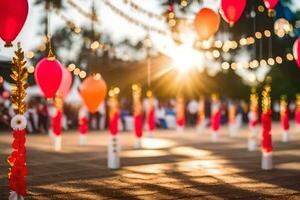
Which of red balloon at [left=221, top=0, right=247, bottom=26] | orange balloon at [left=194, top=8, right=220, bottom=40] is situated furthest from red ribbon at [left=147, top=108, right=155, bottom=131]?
red balloon at [left=221, top=0, right=247, bottom=26]

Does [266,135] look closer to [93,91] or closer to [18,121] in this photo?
[93,91]

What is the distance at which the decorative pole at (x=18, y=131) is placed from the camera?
23.8 ft

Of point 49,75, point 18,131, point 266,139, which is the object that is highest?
point 49,75

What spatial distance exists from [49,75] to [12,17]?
277 cm

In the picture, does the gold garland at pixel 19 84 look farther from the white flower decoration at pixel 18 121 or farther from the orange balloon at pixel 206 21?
the orange balloon at pixel 206 21

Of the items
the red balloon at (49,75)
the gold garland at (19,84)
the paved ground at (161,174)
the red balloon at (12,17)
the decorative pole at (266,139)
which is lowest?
the paved ground at (161,174)

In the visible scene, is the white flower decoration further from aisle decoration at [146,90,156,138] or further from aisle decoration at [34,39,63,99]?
aisle decoration at [146,90,156,138]

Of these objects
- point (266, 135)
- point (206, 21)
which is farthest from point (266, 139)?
point (206, 21)

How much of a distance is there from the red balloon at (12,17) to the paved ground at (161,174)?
94.5 inches

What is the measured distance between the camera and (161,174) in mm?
10766

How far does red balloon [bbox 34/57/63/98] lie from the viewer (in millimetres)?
10258

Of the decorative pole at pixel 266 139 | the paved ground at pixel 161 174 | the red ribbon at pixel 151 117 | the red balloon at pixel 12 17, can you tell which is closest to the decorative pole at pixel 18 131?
the red balloon at pixel 12 17

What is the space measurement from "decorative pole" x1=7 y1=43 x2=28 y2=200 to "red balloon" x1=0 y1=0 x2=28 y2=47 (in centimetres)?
53

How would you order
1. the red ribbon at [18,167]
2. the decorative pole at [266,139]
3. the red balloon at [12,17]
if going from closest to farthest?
1. the red ribbon at [18,167]
2. the red balloon at [12,17]
3. the decorative pole at [266,139]
